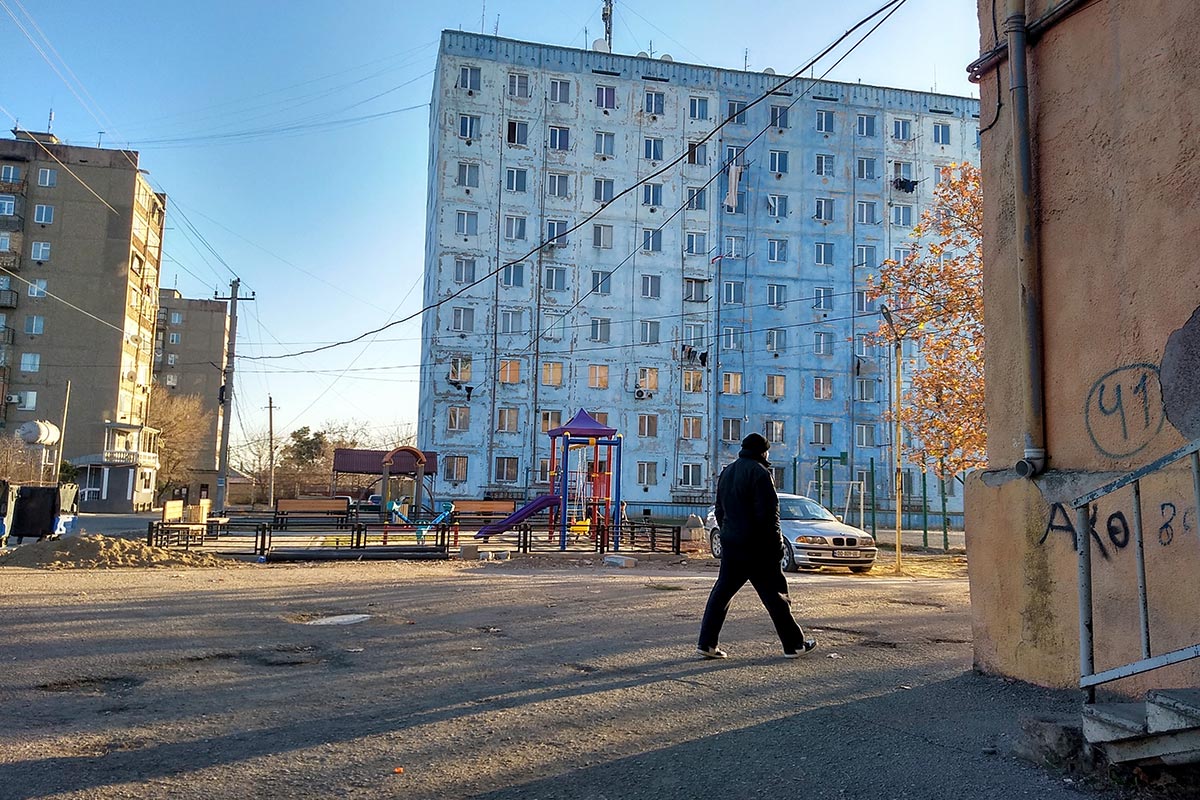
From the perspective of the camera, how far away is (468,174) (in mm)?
44344

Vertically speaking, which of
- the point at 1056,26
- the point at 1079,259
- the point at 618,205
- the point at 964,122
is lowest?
the point at 1079,259

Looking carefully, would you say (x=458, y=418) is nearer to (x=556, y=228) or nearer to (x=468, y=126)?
(x=556, y=228)

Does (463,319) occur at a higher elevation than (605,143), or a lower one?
lower

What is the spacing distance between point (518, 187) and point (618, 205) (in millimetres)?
5470

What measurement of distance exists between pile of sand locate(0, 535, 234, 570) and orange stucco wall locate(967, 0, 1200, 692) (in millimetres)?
13722

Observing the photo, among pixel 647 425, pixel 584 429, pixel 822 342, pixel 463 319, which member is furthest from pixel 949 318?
pixel 822 342

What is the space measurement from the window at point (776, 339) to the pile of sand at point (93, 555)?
3682 centimetres

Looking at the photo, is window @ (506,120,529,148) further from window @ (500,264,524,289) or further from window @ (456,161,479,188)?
window @ (500,264,524,289)

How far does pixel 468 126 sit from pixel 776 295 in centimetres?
1903

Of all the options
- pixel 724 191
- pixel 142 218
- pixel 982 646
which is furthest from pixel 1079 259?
pixel 142 218

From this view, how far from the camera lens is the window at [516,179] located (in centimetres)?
4491

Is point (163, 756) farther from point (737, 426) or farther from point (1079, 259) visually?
point (737, 426)

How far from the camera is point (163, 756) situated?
4273mm

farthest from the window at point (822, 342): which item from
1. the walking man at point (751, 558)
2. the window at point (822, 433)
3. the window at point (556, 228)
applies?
the walking man at point (751, 558)
